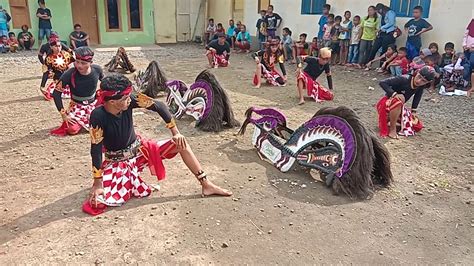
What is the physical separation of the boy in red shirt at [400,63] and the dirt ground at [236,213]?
175 inches

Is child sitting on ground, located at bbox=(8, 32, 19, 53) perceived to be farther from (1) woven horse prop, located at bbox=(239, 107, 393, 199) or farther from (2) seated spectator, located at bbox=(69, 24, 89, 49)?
(1) woven horse prop, located at bbox=(239, 107, 393, 199)

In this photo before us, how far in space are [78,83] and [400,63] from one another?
739 cm

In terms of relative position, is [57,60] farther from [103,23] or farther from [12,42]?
[103,23]

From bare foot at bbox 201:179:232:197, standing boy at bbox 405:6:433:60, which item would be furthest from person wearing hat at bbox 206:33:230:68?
bare foot at bbox 201:179:232:197

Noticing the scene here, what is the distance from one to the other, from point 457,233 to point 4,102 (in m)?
7.05

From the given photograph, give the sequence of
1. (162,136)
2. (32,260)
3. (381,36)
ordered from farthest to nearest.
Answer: (381,36)
(162,136)
(32,260)

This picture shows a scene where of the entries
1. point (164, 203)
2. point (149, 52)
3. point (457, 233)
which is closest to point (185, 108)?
point (164, 203)

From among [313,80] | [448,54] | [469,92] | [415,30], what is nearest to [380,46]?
[415,30]

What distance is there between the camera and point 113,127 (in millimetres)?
3342

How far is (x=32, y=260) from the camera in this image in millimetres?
2803

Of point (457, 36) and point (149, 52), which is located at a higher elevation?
point (457, 36)

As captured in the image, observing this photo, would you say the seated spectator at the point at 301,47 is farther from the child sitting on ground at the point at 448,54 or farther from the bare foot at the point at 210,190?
the bare foot at the point at 210,190

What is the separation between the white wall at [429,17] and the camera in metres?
9.22

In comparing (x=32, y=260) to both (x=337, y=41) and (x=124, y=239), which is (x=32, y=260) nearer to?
(x=124, y=239)
